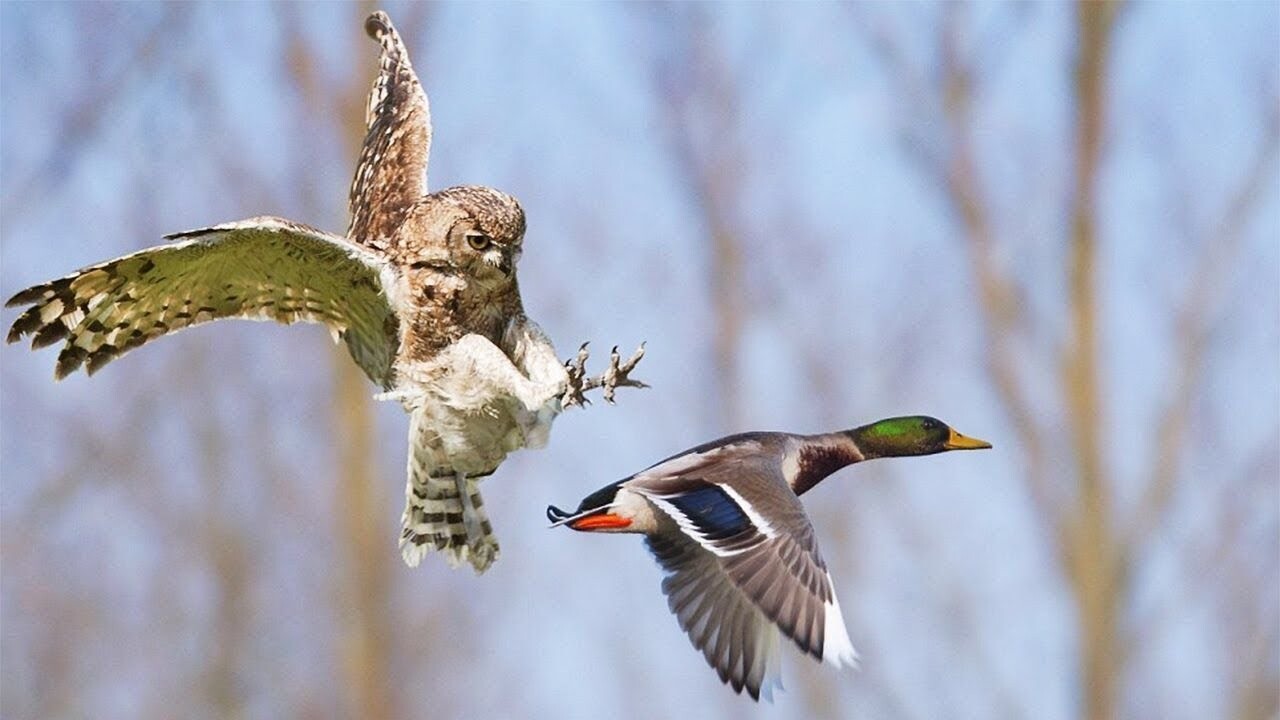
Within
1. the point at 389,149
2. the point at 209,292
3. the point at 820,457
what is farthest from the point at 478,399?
the point at 389,149

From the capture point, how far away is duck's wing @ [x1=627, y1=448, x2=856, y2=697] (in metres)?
4.18

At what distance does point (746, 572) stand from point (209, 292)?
57.4 inches

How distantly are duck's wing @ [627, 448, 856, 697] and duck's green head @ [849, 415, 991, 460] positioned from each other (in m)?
0.68

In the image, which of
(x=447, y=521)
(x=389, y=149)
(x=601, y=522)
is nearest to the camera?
(x=601, y=522)

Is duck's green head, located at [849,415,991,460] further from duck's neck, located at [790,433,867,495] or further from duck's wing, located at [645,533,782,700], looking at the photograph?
duck's wing, located at [645,533,782,700]

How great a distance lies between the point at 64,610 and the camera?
16547 millimetres

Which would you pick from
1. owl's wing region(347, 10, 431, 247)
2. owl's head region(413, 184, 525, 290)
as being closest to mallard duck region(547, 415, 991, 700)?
owl's head region(413, 184, 525, 290)

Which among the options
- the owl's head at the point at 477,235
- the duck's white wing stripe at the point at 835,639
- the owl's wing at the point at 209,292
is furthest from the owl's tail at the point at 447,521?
the duck's white wing stripe at the point at 835,639

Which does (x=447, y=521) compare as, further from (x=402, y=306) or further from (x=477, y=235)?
(x=477, y=235)

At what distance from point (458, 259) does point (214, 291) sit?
61cm

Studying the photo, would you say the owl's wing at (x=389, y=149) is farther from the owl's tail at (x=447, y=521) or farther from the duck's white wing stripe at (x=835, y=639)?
the duck's white wing stripe at (x=835, y=639)

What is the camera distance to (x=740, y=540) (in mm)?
4277

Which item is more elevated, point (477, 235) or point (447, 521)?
point (477, 235)

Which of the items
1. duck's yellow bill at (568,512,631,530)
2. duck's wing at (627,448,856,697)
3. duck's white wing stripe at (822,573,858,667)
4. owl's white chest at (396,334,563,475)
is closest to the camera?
duck's white wing stripe at (822,573,858,667)
